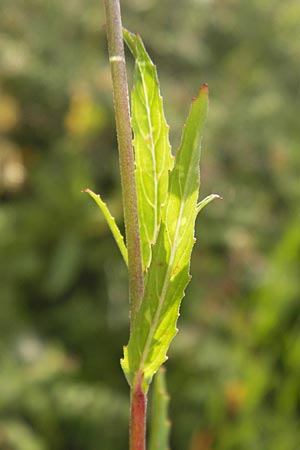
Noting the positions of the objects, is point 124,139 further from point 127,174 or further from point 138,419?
point 138,419

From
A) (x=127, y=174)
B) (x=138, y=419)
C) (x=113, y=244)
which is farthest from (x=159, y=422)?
(x=113, y=244)

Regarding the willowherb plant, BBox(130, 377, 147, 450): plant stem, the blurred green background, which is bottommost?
BBox(130, 377, 147, 450): plant stem

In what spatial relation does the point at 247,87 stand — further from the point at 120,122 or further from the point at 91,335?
the point at 120,122

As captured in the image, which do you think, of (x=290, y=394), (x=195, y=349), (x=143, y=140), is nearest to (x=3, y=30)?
(x=195, y=349)

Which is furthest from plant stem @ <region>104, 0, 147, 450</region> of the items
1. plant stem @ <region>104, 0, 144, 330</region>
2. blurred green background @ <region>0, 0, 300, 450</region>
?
blurred green background @ <region>0, 0, 300, 450</region>

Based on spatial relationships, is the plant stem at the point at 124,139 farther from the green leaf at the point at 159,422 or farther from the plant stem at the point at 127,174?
the green leaf at the point at 159,422

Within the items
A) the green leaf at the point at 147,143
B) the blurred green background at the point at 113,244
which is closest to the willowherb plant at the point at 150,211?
the green leaf at the point at 147,143

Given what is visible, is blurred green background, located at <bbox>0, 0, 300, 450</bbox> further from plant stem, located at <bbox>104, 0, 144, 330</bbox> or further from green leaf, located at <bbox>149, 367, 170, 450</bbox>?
plant stem, located at <bbox>104, 0, 144, 330</bbox>

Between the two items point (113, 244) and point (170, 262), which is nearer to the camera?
point (170, 262)
